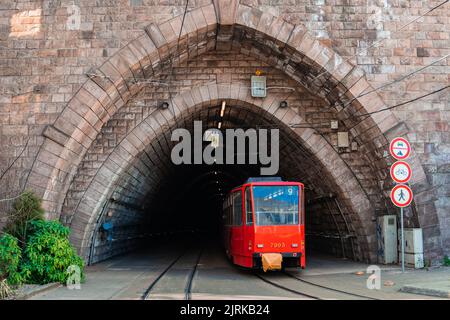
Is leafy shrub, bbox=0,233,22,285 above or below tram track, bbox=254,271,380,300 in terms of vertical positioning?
above

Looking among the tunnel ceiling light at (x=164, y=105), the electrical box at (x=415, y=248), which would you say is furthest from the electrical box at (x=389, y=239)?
the tunnel ceiling light at (x=164, y=105)

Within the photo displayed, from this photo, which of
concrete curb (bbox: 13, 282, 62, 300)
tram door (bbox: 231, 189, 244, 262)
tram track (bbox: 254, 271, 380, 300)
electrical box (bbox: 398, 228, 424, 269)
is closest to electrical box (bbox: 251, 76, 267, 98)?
tram door (bbox: 231, 189, 244, 262)

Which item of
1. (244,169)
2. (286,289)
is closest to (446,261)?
(286,289)

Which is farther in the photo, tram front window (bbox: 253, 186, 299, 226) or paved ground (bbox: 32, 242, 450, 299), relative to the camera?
tram front window (bbox: 253, 186, 299, 226)

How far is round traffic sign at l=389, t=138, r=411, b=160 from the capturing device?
11461 millimetres

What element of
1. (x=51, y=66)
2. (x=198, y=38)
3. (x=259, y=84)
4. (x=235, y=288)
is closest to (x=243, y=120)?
(x=259, y=84)

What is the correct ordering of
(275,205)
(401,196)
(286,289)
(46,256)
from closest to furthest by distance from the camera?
(286,289), (46,256), (401,196), (275,205)

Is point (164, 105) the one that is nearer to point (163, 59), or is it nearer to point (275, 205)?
point (163, 59)

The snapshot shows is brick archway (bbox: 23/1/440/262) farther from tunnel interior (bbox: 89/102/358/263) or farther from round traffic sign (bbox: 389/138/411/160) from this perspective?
round traffic sign (bbox: 389/138/411/160)

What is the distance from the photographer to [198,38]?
1427 cm

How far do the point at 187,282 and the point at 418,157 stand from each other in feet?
23.7

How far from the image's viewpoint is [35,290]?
9.52 metres

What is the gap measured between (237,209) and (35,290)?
254 inches

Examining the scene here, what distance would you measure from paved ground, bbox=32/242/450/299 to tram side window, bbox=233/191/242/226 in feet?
4.78
